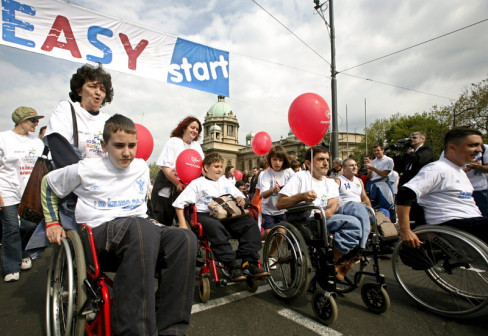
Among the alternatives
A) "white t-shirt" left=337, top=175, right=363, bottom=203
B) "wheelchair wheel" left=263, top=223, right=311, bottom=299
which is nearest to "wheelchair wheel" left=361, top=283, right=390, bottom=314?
"wheelchair wheel" left=263, top=223, right=311, bottom=299

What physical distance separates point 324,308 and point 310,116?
2.31m

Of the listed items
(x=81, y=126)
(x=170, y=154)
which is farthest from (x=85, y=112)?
(x=170, y=154)

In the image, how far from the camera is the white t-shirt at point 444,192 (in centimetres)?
239

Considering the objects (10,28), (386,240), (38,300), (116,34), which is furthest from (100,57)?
(386,240)

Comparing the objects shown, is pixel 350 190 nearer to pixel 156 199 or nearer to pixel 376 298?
pixel 376 298

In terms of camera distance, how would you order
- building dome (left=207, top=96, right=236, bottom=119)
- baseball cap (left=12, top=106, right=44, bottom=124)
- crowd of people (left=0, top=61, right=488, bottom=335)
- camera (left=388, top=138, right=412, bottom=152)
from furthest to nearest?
1. building dome (left=207, top=96, right=236, bottom=119)
2. camera (left=388, top=138, right=412, bottom=152)
3. baseball cap (left=12, top=106, right=44, bottom=124)
4. crowd of people (left=0, top=61, right=488, bottom=335)

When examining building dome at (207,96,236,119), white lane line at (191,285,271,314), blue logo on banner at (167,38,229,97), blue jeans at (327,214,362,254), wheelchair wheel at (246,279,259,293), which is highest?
building dome at (207,96,236,119)

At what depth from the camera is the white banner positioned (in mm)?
3806

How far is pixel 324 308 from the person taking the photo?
7.00 feet

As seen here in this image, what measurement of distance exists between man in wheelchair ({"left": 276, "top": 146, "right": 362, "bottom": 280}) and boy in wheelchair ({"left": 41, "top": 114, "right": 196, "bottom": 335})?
4.45 ft

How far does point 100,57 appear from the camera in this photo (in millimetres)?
4445

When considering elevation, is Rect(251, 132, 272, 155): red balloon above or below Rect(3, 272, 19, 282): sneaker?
above

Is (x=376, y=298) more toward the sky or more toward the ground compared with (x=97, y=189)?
more toward the ground

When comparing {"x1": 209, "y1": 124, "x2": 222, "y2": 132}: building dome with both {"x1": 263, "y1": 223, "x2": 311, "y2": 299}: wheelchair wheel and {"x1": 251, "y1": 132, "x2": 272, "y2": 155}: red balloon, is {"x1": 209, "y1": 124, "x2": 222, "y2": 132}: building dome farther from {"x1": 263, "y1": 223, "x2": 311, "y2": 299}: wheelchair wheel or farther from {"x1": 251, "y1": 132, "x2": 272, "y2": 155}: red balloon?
{"x1": 263, "y1": 223, "x2": 311, "y2": 299}: wheelchair wheel
